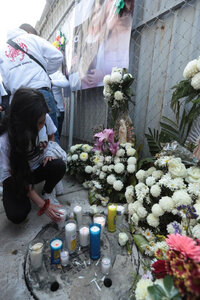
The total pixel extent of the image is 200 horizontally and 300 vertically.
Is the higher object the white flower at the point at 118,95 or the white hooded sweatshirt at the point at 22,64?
the white hooded sweatshirt at the point at 22,64

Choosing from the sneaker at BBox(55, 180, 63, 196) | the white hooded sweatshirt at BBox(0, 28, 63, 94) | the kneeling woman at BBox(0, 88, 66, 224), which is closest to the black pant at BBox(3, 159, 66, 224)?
the kneeling woman at BBox(0, 88, 66, 224)

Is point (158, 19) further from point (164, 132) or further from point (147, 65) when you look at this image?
point (164, 132)

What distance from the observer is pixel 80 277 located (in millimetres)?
1142

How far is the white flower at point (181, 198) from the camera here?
3.83 ft

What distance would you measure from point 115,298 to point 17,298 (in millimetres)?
561

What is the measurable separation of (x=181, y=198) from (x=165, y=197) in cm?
11

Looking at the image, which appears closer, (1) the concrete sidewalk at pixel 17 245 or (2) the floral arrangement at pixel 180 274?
(2) the floral arrangement at pixel 180 274

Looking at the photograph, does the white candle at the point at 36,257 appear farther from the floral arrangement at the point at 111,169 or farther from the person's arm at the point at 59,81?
the person's arm at the point at 59,81

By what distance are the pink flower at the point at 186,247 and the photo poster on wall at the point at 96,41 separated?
6.57 ft

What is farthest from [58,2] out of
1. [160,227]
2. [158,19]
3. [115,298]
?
[115,298]

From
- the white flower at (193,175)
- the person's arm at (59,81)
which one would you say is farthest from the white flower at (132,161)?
the person's arm at (59,81)

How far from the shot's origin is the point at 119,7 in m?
2.07

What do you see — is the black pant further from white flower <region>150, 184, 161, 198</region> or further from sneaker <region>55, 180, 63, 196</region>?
white flower <region>150, 184, 161, 198</region>

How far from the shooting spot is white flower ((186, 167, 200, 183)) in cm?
129
